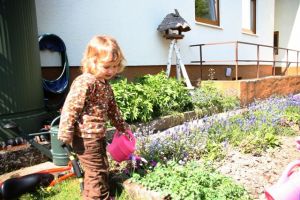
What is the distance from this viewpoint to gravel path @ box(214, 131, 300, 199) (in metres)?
3.01

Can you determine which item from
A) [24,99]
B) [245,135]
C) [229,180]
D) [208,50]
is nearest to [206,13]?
[208,50]

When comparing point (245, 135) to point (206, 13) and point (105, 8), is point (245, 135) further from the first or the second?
point (206, 13)

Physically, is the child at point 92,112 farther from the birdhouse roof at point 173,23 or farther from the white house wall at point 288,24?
the white house wall at point 288,24

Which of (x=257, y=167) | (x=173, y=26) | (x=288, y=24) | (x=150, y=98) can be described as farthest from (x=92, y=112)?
(x=288, y=24)

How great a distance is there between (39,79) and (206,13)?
21.3 ft

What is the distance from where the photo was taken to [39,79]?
4.23 metres

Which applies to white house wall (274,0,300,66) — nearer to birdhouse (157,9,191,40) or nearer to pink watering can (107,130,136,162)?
birdhouse (157,9,191,40)

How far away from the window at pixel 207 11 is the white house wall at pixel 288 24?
263 inches

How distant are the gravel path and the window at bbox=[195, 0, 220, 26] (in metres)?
5.91

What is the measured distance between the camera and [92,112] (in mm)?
2605

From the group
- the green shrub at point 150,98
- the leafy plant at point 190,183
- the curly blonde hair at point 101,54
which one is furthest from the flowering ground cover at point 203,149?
the curly blonde hair at point 101,54

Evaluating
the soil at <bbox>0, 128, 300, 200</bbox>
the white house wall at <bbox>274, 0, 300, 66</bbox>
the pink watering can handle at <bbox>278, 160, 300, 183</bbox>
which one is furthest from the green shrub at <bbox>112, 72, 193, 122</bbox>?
the white house wall at <bbox>274, 0, 300, 66</bbox>

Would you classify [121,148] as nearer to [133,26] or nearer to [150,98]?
[150,98]

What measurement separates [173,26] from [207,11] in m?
3.01
